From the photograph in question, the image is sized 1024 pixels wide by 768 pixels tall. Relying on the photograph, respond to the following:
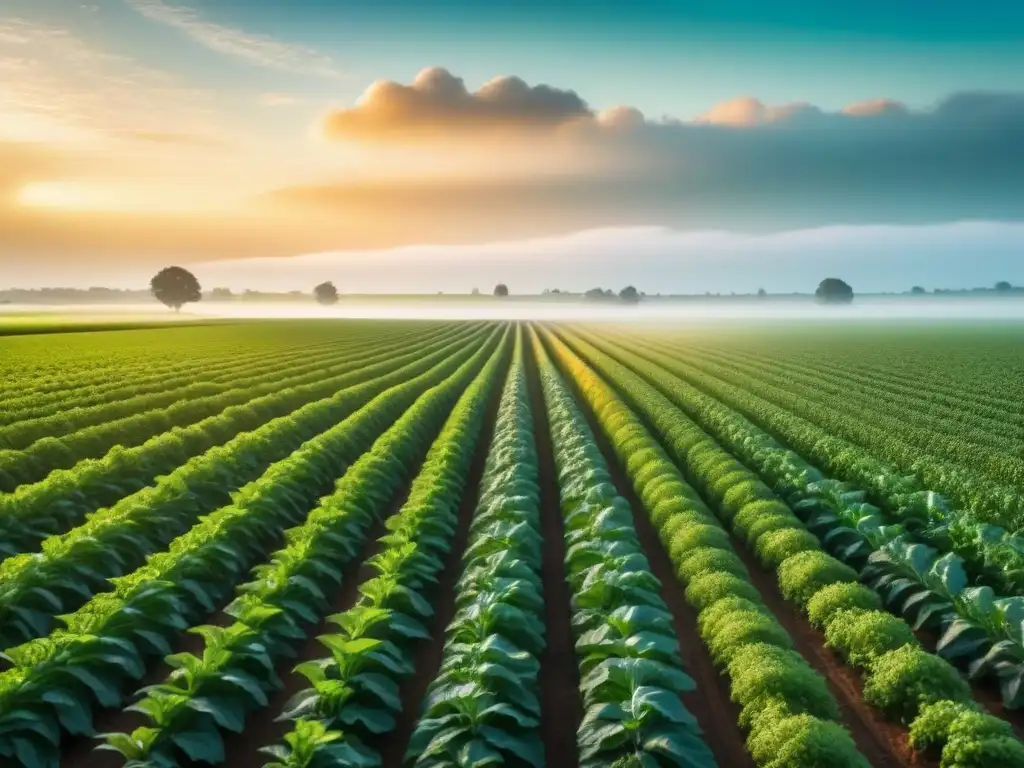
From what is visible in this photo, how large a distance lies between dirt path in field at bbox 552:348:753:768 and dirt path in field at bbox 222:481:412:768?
458cm

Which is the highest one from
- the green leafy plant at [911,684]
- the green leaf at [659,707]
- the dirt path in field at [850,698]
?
the green leaf at [659,707]

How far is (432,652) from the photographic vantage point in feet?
33.4

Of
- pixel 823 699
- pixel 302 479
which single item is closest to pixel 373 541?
pixel 302 479

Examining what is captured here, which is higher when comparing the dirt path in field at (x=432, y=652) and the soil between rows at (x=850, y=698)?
the dirt path in field at (x=432, y=652)

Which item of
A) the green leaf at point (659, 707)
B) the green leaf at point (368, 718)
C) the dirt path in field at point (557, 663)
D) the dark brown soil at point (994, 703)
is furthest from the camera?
the dark brown soil at point (994, 703)

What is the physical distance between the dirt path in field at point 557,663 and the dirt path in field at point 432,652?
4.74ft

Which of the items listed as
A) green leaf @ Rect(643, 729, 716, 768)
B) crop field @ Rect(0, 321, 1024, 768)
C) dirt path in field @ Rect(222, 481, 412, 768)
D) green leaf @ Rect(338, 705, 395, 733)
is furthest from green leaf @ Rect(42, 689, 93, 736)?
green leaf @ Rect(643, 729, 716, 768)

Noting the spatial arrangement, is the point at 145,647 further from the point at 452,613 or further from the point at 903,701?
the point at 903,701

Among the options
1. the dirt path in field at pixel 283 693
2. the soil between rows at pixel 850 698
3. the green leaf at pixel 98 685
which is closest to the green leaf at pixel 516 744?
the dirt path in field at pixel 283 693

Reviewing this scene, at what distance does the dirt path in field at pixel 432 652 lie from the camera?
26.7 feet

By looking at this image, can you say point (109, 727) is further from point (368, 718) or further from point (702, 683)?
point (702, 683)

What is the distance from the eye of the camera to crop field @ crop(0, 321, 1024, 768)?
7.45 m

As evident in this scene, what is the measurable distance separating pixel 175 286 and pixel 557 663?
153217 mm

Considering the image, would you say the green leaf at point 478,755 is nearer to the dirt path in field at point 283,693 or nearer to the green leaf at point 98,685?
the dirt path in field at point 283,693
